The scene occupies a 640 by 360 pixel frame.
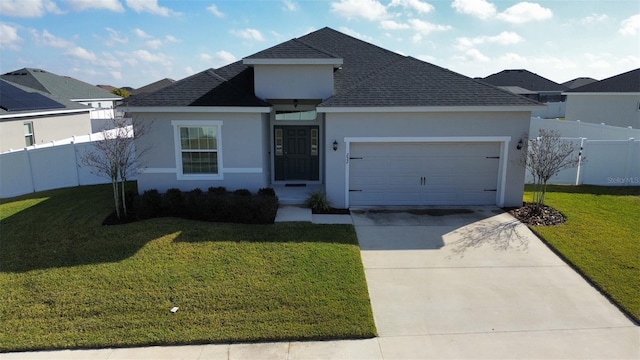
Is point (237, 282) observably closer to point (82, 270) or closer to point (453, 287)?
point (82, 270)

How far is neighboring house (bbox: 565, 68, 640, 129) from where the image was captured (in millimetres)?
23406

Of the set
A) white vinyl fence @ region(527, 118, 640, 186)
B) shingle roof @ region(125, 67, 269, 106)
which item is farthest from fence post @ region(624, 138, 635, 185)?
shingle roof @ region(125, 67, 269, 106)

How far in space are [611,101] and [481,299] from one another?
23456 mm

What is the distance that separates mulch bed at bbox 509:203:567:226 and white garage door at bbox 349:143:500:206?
97cm

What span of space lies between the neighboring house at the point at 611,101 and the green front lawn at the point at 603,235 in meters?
12.0

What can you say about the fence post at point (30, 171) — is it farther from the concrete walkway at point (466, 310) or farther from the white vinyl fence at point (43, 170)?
the concrete walkway at point (466, 310)

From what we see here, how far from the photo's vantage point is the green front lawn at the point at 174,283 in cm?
641

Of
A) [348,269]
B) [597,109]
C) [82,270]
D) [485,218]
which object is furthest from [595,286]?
[597,109]

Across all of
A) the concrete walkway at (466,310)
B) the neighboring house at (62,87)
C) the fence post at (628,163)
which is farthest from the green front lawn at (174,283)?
the neighboring house at (62,87)

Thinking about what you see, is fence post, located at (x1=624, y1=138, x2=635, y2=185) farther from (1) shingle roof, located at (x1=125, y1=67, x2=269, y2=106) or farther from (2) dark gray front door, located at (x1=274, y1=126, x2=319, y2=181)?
(1) shingle roof, located at (x1=125, y1=67, x2=269, y2=106)

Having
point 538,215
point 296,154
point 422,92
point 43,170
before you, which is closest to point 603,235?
point 538,215

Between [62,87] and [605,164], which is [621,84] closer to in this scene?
[605,164]

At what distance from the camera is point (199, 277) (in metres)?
7.92

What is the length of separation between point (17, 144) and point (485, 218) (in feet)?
→ 67.4
